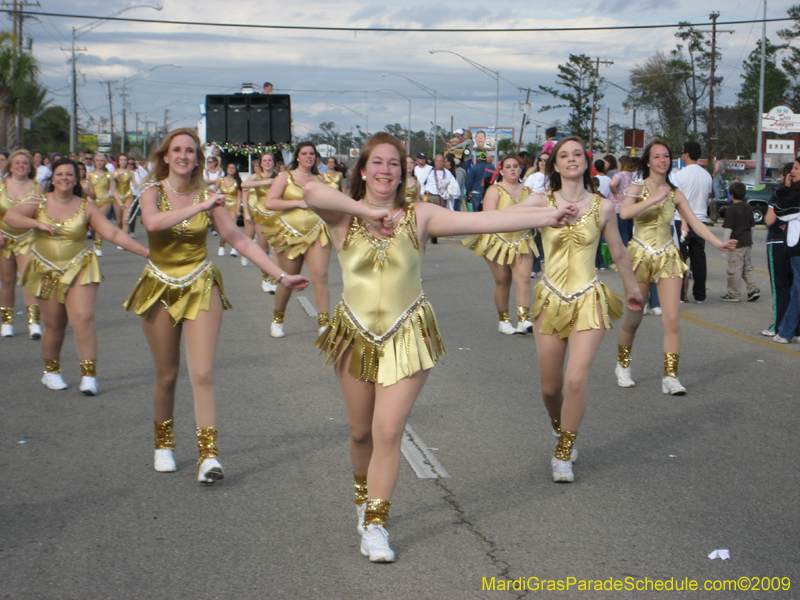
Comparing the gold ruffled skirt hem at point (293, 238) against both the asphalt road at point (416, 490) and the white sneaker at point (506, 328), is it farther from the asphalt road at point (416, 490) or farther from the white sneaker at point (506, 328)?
the white sneaker at point (506, 328)

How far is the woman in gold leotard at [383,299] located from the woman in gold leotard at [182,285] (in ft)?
3.58

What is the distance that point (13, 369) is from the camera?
28.1ft

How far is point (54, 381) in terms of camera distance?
308 inches

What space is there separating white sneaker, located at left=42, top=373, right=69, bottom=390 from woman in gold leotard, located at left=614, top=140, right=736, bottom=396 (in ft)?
15.8

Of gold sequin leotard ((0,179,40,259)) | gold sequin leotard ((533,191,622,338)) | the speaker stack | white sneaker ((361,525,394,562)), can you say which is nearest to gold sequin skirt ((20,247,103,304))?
gold sequin leotard ((0,179,40,259))

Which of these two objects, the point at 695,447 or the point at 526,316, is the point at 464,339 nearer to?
the point at 526,316

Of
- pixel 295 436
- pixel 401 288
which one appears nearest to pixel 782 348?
pixel 295 436

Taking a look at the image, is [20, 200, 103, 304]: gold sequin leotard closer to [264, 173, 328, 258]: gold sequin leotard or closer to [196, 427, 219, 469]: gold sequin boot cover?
[264, 173, 328, 258]: gold sequin leotard

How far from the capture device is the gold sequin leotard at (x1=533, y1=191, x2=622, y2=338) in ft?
18.5

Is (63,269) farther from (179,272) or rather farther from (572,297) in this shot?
(572,297)

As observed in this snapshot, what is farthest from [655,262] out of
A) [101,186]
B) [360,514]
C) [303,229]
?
[101,186]

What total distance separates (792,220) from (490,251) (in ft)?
11.2

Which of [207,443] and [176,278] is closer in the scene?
[207,443]

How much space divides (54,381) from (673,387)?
5248 millimetres
